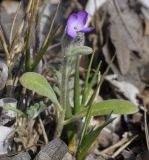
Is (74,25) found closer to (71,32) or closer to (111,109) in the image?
(71,32)

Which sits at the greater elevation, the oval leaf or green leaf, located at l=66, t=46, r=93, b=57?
green leaf, located at l=66, t=46, r=93, b=57

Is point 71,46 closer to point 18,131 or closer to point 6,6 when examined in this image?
point 18,131

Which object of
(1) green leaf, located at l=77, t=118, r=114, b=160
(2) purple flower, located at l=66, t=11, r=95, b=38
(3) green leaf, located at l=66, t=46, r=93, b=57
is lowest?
(1) green leaf, located at l=77, t=118, r=114, b=160

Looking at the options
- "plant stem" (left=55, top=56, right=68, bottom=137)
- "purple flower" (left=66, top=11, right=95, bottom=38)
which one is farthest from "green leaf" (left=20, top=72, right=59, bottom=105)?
"purple flower" (left=66, top=11, right=95, bottom=38)

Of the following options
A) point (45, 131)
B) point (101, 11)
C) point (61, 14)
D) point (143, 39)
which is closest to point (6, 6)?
point (61, 14)

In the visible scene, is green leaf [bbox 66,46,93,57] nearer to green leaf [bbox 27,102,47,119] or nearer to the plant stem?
the plant stem

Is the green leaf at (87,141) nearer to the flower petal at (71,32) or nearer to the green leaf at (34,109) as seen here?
the green leaf at (34,109)
